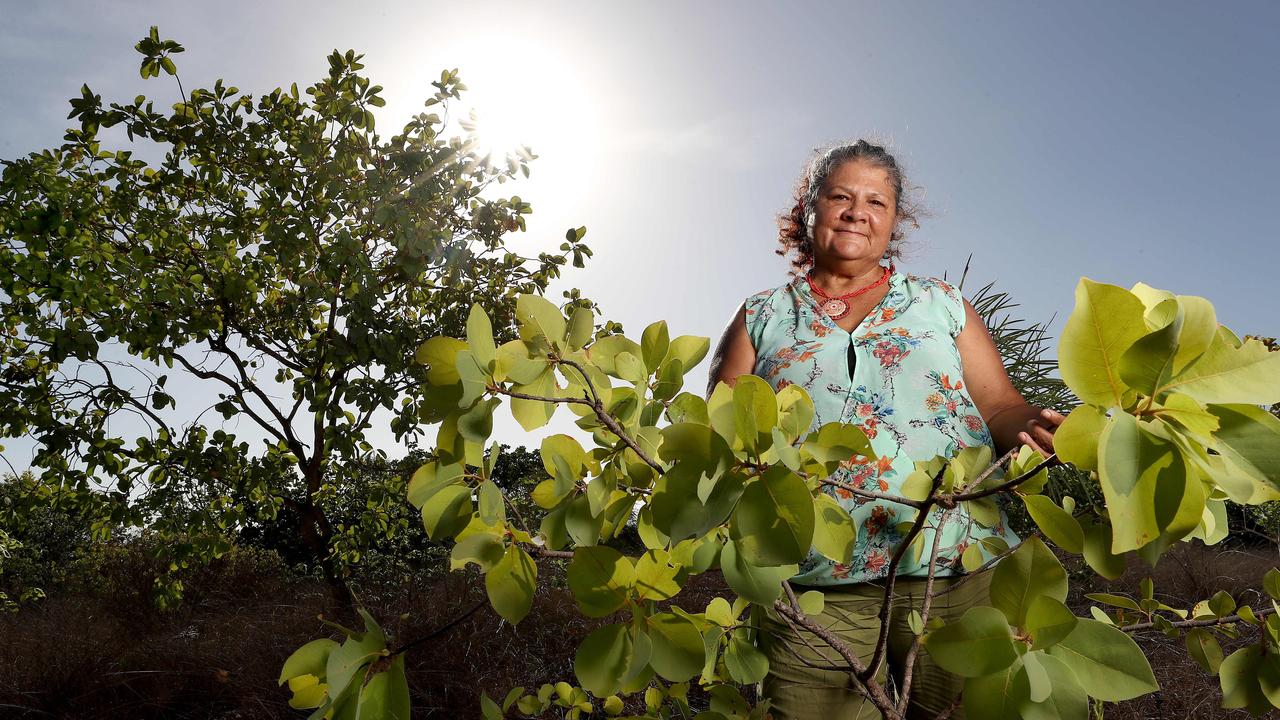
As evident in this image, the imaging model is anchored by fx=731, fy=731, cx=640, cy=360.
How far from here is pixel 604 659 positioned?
1.86 ft

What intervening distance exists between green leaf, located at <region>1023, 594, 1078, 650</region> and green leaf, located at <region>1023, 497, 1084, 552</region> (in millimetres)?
89

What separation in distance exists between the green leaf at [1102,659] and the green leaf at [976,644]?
0.17 ft

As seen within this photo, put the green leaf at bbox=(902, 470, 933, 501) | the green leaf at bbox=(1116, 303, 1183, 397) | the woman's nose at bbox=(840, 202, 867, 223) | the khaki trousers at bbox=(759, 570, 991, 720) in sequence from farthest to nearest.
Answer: the woman's nose at bbox=(840, 202, 867, 223), the khaki trousers at bbox=(759, 570, 991, 720), the green leaf at bbox=(902, 470, 933, 501), the green leaf at bbox=(1116, 303, 1183, 397)

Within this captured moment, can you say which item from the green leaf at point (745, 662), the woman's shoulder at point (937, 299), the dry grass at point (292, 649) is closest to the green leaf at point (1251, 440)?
the green leaf at point (745, 662)

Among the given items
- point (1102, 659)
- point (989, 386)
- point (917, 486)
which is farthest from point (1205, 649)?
point (989, 386)

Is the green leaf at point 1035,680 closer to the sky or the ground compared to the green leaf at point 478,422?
closer to the ground

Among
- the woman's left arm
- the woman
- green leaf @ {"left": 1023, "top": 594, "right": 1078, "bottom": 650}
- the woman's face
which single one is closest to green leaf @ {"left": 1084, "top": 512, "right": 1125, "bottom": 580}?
green leaf @ {"left": 1023, "top": 594, "right": 1078, "bottom": 650}

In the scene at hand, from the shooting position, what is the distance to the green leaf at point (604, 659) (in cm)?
56

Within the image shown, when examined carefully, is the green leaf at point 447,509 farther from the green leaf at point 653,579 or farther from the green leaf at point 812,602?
the green leaf at point 812,602

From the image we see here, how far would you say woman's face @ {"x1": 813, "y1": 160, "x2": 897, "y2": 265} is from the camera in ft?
6.88

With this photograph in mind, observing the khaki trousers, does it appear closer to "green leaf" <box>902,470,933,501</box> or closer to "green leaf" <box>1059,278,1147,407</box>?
"green leaf" <box>902,470,933,501</box>

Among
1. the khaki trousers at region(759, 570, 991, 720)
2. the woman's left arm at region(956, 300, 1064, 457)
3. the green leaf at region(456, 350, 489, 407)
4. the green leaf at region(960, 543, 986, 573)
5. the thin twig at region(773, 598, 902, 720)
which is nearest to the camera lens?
the green leaf at region(456, 350, 489, 407)

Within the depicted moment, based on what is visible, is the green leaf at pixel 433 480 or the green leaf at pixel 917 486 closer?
the green leaf at pixel 433 480

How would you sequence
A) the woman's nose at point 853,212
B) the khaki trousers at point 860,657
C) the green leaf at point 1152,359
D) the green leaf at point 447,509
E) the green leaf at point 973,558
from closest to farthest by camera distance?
the green leaf at point 1152,359 → the green leaf at point 447,509 → the green leaf at point 973,558 → the khaki trousers at point 860,657 → the woman's nose at point 853,212
